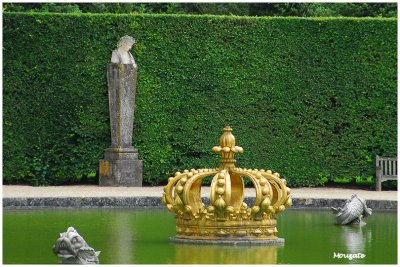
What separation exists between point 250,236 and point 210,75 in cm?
943

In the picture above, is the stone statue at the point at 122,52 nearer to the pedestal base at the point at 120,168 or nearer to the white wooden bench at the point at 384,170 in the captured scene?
the pedestal base at the point at 120,168

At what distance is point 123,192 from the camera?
19062 millimetres

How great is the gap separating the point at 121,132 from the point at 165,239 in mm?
8411

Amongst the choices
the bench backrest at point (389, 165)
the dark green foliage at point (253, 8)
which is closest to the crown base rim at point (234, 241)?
the bench backrest at point (389, 165)

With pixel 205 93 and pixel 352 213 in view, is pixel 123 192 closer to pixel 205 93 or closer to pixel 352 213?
A: pixel 205 93

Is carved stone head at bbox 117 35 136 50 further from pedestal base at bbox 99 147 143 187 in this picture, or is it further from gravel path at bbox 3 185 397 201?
gravel path at bbox 3 185 397 201

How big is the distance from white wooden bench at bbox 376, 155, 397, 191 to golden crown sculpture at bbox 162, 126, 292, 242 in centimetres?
897

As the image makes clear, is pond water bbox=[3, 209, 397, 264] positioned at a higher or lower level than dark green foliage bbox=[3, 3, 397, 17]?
lower

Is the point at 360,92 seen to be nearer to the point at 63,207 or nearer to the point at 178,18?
the point at 178,18

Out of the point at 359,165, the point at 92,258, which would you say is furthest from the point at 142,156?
the point at 92,258

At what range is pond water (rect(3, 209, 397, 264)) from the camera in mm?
10727

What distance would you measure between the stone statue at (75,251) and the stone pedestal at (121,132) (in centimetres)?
1020

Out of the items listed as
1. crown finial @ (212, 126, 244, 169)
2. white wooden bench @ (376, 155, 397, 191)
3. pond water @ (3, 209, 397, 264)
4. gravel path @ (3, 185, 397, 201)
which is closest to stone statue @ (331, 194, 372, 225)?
pond water @ (3, 209, 397, 264)

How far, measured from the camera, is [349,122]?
2159cm
